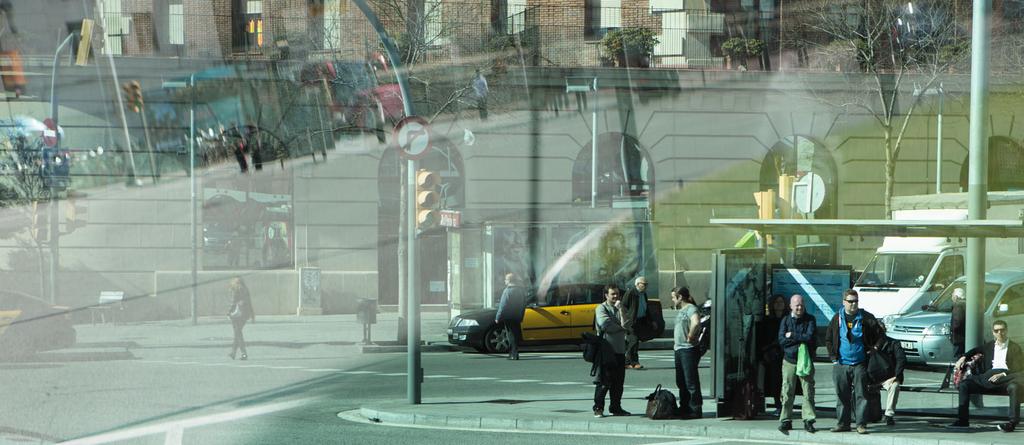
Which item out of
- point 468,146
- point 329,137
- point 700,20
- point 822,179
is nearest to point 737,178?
point 822,179

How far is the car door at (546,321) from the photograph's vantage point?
2134 centimetres

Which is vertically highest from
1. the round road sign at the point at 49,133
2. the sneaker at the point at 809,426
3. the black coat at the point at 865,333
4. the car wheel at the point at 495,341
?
the round road sign at the point at 49,133

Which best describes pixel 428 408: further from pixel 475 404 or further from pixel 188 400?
pixel 188 400

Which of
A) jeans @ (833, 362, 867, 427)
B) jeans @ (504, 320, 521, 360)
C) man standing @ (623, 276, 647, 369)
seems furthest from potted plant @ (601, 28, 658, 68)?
jeans @ (833, 362, 867, 427)

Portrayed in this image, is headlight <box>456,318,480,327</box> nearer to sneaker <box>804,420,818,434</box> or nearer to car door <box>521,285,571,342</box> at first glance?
car door <box>521,285,571,342</box>

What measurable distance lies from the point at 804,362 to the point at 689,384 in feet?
5.03

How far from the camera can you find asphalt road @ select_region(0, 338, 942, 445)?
11.6 metres

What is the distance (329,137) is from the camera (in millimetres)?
30188

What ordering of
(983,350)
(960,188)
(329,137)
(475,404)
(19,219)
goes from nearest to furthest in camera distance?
(983,350)
(475,404)
(19,219)
(329,137)
(960,188)

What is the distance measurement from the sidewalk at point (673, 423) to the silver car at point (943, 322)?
521cm

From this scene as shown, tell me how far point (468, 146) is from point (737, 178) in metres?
7.43

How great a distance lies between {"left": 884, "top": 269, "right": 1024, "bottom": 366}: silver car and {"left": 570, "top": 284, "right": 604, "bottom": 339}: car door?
516cm

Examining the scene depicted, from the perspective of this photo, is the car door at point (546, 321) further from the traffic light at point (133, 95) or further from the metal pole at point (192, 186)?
the traffic light at point (133, 95)

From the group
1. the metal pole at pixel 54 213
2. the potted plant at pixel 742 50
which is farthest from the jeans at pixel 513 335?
the potted plant at pixel 742 50
